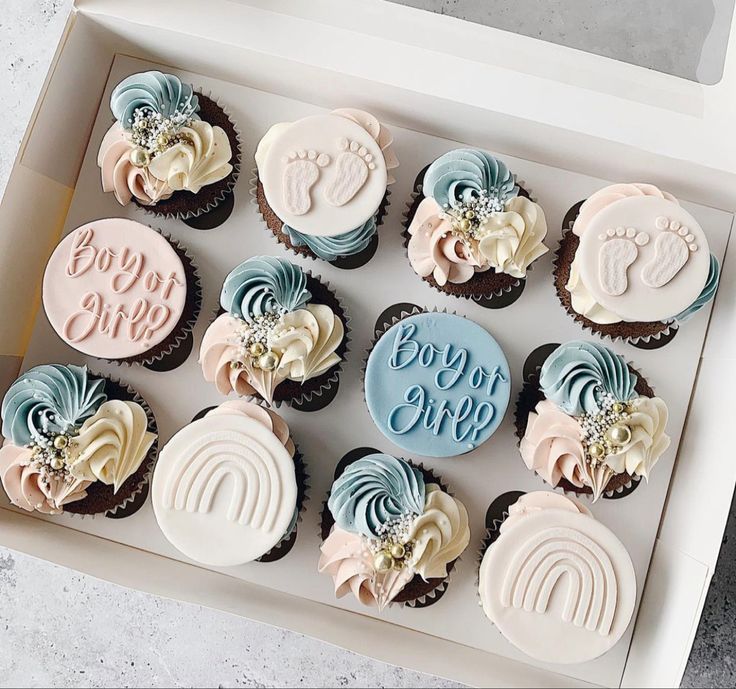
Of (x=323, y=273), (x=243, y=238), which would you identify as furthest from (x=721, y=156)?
(x=243, y=238)

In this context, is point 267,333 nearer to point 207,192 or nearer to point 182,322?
point 182,322

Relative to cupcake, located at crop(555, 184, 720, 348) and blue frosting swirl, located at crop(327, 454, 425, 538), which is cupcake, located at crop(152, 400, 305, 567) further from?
cupcake, located at crop(555, 184, 720, 348)

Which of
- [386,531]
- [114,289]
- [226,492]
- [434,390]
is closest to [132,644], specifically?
[226,492]

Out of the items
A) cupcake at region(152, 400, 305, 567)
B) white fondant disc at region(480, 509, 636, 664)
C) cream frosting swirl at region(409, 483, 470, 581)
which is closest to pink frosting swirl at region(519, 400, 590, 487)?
white fondant disc at region(480, 509, 636, 664)

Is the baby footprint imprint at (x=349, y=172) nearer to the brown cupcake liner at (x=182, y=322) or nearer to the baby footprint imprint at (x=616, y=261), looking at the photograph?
the brown cupcake liner at (x=182, y=322)

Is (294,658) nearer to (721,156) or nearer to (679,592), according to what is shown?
(679,592)

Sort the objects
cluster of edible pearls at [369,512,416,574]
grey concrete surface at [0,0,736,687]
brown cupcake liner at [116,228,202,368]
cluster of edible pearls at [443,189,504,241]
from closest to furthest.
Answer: cluster of edible pearls at [369,512,416,574] → cluster of edible pearls at [443,189,504,241] → brown cupcake liner at [116,228,202,368] → grey concrete surface at [0,0,736,687]

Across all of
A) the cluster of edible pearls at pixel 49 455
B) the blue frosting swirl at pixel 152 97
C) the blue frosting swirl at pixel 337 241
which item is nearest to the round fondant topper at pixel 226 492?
the cluster of edible pearls at pixel 49 455
